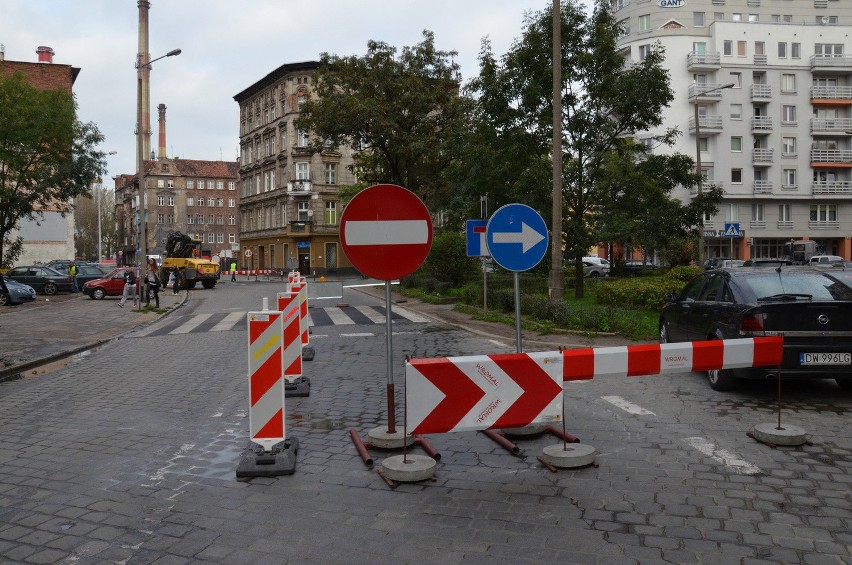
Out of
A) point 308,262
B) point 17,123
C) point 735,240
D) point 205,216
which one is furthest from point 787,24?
point 205,216

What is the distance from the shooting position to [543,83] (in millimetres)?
19797

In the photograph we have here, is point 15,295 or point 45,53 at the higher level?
point 45,53

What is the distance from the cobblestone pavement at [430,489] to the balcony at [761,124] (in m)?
57.3

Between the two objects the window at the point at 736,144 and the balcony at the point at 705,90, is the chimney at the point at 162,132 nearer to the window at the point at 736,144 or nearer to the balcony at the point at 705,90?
the balcony at the point at 705,90

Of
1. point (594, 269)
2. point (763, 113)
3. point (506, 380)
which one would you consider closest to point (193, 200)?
point (594, 269)

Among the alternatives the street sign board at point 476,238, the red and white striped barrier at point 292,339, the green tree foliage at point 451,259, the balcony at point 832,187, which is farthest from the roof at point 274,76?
the red and white striped barrier at point 292,339

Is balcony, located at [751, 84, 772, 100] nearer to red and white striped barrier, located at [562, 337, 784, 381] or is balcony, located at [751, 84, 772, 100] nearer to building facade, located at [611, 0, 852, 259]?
building facade, located at [611, 0, 852, 259]

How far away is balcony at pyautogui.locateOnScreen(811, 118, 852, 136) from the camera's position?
59.8 meters

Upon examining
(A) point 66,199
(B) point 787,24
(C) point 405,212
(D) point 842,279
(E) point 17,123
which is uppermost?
(B) point 787,24

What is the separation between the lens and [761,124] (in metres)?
59.2

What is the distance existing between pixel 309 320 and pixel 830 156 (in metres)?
56.9

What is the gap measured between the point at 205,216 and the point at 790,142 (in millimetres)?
87278

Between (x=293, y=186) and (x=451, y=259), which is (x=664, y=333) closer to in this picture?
(x=451, y=259)

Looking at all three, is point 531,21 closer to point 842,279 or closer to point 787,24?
point 842,279
